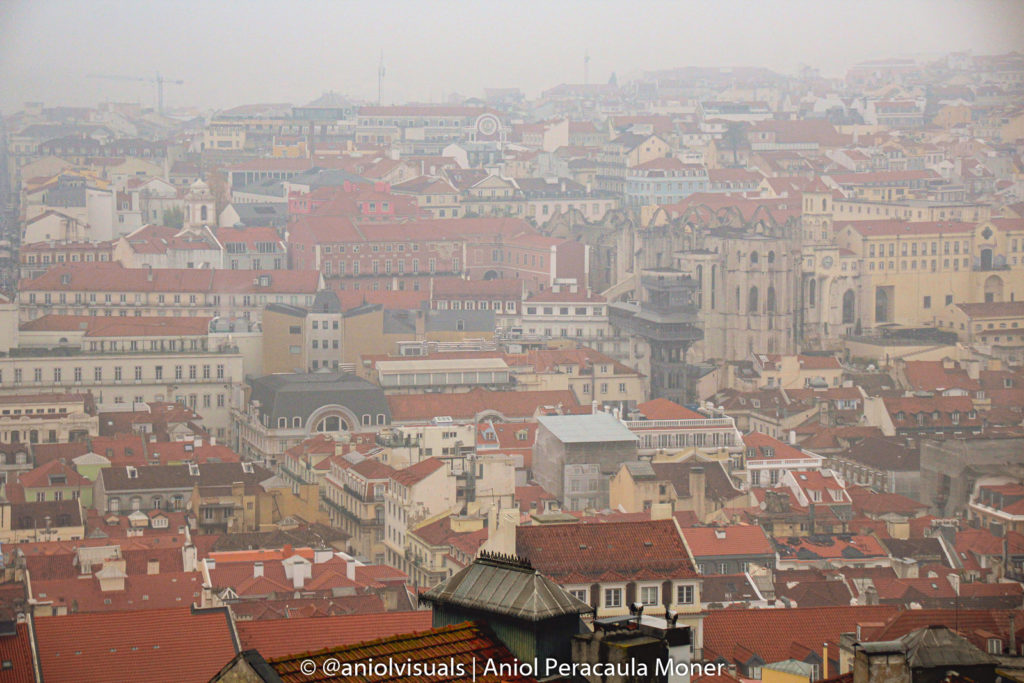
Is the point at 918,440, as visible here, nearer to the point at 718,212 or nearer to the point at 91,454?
the point at 91,454

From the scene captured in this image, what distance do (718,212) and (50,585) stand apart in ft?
75.1

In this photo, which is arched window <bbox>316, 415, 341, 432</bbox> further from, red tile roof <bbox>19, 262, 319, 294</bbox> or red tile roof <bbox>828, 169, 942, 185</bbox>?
red tile roof <bbox>828, 169, 942, 185</bbox>

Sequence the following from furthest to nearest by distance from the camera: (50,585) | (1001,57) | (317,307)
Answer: (1001,57) → (317,307) → (50,585)

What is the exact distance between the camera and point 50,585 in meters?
13.2

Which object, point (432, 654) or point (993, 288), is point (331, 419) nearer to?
point (993, 288)

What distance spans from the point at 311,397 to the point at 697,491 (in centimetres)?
529

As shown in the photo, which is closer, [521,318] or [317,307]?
[317,307]

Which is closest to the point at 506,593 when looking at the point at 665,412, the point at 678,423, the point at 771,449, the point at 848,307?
the point at 678,423

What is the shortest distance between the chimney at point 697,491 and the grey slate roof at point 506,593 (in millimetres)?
13032

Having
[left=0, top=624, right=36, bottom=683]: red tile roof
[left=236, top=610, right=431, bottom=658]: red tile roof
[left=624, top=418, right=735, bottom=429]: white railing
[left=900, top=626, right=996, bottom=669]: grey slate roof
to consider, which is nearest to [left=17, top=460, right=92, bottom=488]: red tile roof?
[left=624, top=418, right=735, bottom=429]: white railing

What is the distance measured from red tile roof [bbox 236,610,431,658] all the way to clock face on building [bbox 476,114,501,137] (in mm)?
40268

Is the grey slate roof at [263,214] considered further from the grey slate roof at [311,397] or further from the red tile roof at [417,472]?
the red tile roof at [417,472]

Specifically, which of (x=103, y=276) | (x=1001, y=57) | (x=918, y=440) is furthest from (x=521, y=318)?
(x=1001, y=57)

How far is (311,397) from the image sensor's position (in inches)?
861
